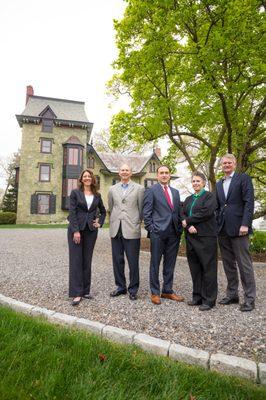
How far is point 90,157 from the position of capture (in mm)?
36000

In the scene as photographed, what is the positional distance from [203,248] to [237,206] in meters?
0.93

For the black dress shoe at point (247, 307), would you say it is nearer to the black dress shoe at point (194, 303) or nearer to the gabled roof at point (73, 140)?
the black dress shoe at point (194, 303)

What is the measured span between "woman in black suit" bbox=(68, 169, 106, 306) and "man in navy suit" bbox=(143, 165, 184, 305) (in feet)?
3.13

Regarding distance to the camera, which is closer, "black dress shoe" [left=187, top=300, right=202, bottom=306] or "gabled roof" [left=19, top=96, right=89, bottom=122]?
"black dress shoe" [left=187, top=300, right=202, bottom=306]

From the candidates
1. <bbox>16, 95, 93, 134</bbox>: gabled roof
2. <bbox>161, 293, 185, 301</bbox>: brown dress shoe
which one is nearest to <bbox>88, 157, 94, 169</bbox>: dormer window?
<bbox>16, 95, 93, 134</bbox>: gabled roof

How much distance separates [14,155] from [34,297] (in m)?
49.4

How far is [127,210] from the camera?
17.6 ft

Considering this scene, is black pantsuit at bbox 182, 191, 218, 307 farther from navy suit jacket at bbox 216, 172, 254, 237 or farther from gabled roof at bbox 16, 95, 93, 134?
gabled roof at bbox 16, 95, 93, 134

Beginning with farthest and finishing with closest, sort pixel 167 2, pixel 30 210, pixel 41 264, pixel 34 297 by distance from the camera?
pixel 30 210 → pixel 167 2 → pixel 41 264 → pixel 34 297

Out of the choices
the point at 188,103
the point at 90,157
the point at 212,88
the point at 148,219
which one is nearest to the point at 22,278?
the point at 148,219

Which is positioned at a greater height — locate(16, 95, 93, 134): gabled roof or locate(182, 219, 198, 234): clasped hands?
locate(16, 95, 93, 134): gabled roof

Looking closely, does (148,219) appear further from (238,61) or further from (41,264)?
(238,61)

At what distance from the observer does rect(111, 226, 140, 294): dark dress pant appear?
17.2 ft

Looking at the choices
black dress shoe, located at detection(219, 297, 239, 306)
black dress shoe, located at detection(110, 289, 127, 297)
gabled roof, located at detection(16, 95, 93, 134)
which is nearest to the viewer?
black dress shoe, located at detection(219, 297, 239, 306)
